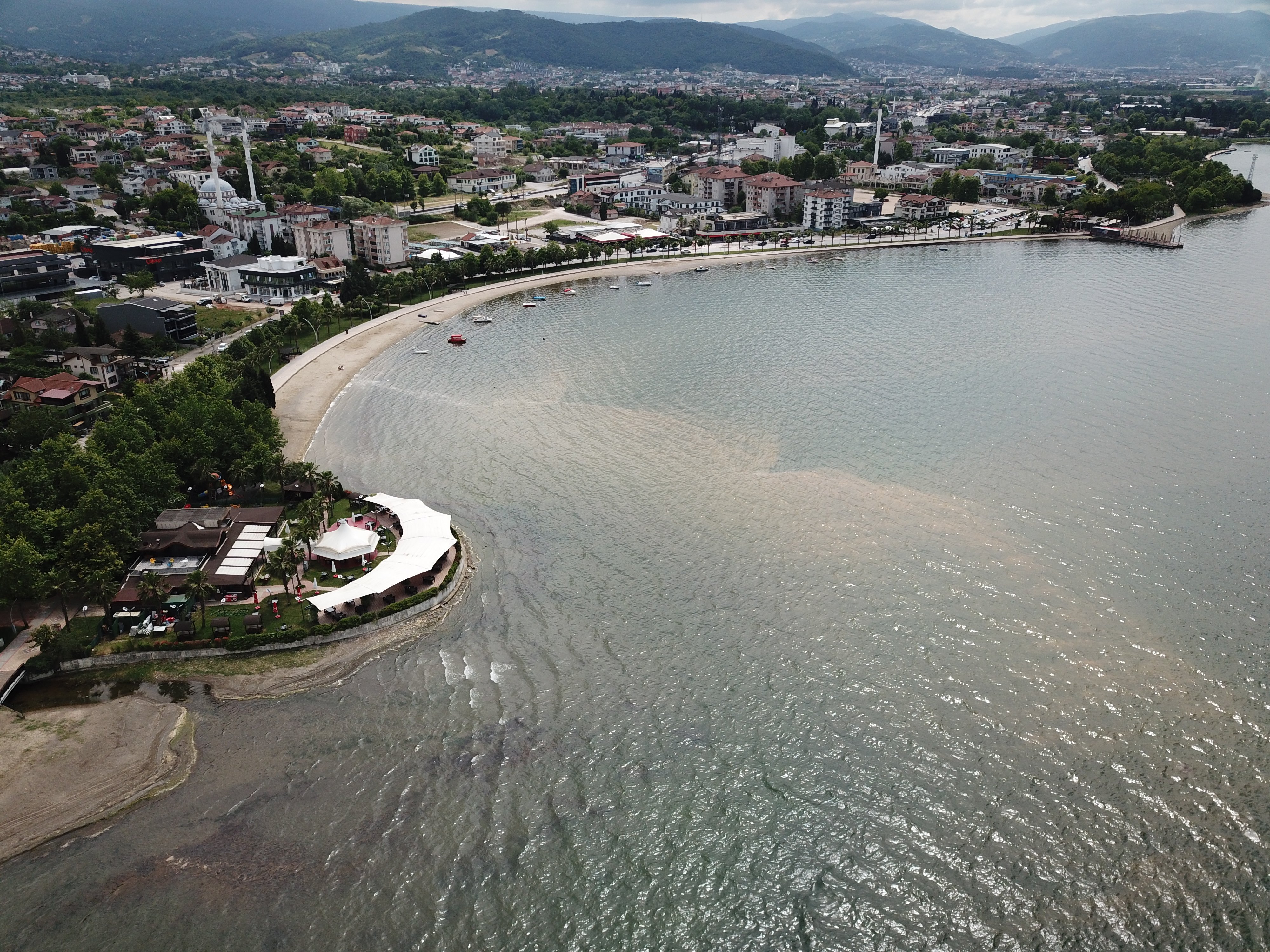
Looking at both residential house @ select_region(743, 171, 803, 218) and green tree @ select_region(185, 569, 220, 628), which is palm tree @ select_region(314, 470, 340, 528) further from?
residential house @ select_region(743, 171, 803, 218)

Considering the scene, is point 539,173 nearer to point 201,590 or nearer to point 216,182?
point 216,182

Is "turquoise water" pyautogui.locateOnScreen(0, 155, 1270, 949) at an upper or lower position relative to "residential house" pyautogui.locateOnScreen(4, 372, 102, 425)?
lower

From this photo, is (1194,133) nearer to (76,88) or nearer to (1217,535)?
(1217,535)

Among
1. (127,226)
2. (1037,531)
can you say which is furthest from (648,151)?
(1037,531)

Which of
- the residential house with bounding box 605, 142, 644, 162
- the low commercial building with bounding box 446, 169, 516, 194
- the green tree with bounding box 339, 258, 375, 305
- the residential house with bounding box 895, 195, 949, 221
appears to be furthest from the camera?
the residential house with bounding box 605, 142, 644, 162

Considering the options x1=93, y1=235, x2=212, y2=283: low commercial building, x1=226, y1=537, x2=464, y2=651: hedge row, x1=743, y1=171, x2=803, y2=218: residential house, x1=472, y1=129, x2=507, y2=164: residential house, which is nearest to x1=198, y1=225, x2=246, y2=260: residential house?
x1=93, y1=235, x2=212, y2=283: low commercial building

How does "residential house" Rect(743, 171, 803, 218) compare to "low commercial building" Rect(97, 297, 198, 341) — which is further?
"residential house" Rect(743, 171, 803, 218)
